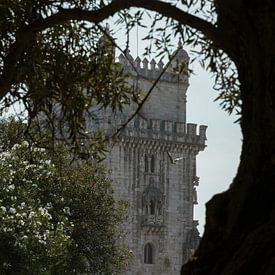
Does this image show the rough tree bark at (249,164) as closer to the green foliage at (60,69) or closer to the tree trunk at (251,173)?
the tree trunk at (251,173)

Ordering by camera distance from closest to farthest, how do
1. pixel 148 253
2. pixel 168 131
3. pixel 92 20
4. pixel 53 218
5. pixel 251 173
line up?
1. pixel 251 173
2. pixel 92 20
3. pixel 53 218
4. pixel 148 253
5. pixel 168 131

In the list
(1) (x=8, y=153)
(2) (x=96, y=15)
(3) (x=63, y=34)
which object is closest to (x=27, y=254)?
(1) (x=8, y=153)

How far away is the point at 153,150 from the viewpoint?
77.1 metres

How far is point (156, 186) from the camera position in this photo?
76188 millimetres

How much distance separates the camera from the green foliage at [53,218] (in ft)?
105

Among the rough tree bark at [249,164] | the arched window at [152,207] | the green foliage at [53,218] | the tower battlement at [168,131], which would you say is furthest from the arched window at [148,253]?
the rough tree bark at [249,164]

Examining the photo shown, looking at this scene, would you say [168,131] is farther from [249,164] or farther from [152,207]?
[249,164]

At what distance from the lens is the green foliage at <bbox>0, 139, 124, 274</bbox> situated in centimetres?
3186

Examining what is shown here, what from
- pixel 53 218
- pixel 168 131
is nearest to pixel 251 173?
pixel 53 218

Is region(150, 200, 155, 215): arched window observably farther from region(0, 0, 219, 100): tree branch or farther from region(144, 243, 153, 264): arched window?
region(0, 0, 219, 100): tree branch

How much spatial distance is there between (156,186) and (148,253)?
446 cm

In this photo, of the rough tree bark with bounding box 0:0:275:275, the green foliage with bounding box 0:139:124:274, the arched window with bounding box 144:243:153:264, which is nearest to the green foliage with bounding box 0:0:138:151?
the rough tree bark with bounding box 0:0:275:275

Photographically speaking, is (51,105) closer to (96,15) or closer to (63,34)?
(63,34)

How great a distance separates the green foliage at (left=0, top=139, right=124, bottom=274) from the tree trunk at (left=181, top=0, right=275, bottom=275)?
2074 cm
